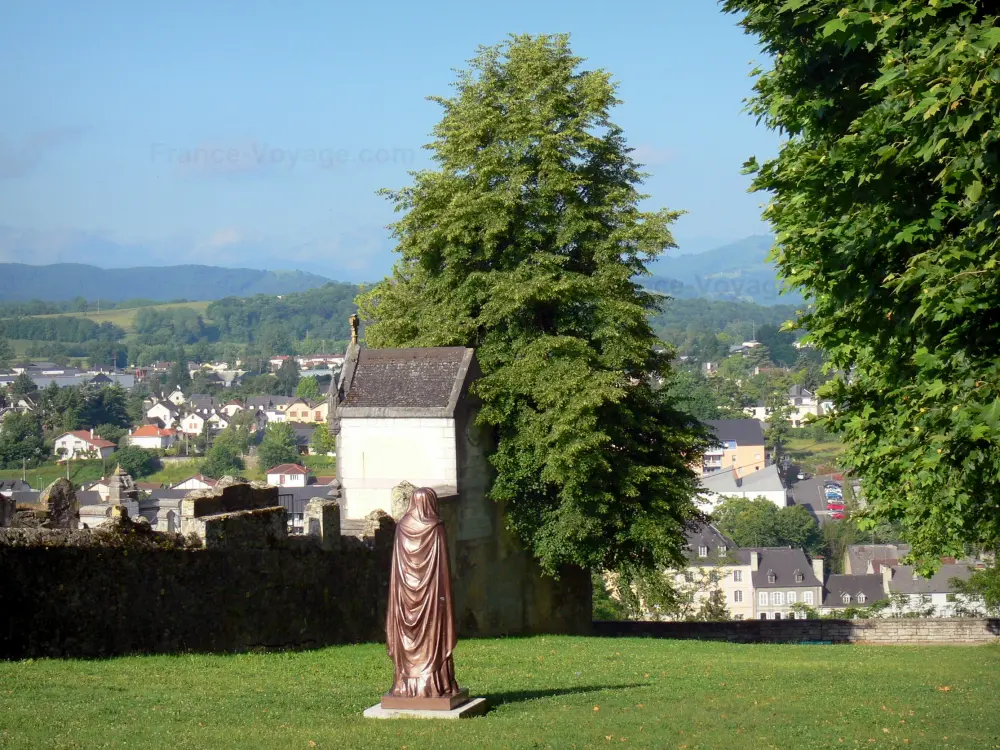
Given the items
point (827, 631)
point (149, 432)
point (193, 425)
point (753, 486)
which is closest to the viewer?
point (827, 631)

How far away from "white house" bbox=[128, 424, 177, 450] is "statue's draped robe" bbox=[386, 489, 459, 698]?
159145mm

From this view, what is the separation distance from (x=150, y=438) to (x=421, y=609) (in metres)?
165

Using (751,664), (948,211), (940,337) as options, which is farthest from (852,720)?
(751,664)

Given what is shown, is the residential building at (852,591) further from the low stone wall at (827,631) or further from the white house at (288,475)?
the low stone wall at (827,631)

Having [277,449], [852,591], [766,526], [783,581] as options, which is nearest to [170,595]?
[783,581]

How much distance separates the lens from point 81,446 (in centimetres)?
14925

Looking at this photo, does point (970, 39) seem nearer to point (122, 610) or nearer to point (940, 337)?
point (940, 337)

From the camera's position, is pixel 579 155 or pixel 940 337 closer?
pixel 940 337

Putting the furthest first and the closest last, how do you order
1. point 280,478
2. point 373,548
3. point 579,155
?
point 280,478 < point 579,155 < point 373,548

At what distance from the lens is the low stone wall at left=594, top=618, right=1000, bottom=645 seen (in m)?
34.2

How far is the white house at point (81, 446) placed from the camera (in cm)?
14338

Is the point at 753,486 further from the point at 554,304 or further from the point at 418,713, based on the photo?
the point at 418,713

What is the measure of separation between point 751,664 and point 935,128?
1224cm

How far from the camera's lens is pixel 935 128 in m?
13.7
